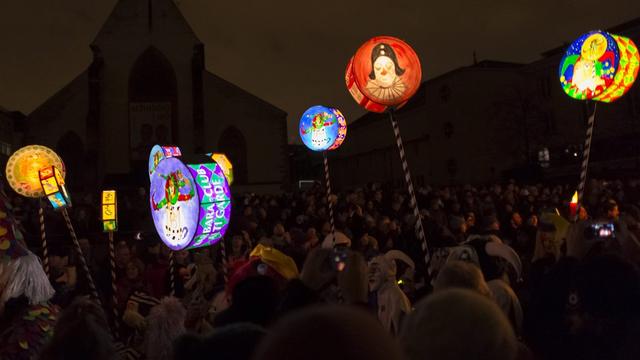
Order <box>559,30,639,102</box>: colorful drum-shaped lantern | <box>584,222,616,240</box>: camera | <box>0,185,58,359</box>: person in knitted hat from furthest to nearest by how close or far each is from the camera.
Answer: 1. <box>559,30,639,102</box>: colorful drum-shaped lantern
2. <box>584,222,616,240</box>: camera
3. <box>0,185,58,359</box>: person in knitted hat

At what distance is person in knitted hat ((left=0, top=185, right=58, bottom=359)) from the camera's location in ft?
15.0

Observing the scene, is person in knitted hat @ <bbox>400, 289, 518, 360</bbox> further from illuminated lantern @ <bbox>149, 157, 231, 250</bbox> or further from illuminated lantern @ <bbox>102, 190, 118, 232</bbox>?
illuminated lantern @ <bbox>102, 190, 118, 232</bbox>

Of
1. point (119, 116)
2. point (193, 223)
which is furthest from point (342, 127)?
point (119, 116)

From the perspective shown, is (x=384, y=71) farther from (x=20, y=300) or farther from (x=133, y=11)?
(x=133, y=11)

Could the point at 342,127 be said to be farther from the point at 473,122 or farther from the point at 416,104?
the point at 416,104

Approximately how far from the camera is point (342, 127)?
11914 mm

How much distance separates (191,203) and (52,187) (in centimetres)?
417

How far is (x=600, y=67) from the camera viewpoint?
739 cm

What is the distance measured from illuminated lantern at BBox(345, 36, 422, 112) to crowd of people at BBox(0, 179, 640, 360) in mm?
1908

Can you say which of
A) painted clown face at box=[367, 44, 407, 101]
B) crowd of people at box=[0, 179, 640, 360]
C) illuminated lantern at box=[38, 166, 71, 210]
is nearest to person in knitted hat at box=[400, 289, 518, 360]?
crowd of people at box=[0, 179, 640, 360]

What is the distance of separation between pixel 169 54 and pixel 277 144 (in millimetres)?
9175

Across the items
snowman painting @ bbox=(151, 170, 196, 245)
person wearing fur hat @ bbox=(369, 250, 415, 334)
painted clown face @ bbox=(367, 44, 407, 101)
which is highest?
painted clown face @ bbox=(367, 44, 407, 101)

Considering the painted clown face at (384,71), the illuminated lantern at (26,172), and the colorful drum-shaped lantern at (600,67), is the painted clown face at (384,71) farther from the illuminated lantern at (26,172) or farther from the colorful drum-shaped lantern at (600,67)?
the illuminated lantern at (26,172)

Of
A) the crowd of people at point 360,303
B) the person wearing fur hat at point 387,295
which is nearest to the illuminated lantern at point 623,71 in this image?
the crowd of people at point 360,303
